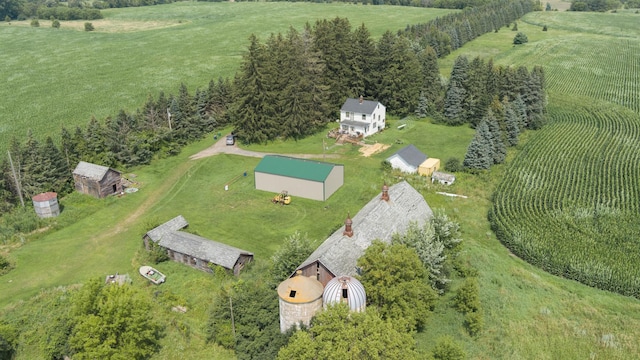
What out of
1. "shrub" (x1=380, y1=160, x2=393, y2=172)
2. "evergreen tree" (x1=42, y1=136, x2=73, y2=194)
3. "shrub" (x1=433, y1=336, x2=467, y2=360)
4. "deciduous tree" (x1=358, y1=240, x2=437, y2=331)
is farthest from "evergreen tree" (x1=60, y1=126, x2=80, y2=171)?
"shrub" (x1=433, y1=336, x2=467, y2=360)

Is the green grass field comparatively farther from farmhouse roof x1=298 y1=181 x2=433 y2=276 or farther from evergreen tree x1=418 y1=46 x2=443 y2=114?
evergreen tree x1=418 y1=46 x2=443 y2=114

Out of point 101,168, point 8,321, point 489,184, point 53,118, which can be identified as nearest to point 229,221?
point 101,168

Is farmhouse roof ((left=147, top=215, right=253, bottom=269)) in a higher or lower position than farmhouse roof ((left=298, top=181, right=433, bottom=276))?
lower

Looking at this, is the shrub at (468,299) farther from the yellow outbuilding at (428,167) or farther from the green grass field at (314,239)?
the yellow outbuilding at (428,167)

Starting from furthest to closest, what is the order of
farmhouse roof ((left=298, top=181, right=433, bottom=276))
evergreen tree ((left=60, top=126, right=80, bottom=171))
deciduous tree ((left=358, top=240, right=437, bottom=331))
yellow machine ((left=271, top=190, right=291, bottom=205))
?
1. evergreen tree ((left=60, top=126, right=80, bottom=171))
2. yellow machine ((left=271, top=190, right=291, bottom=205))
3. farmhouse roof ((left=298, top=181, right=433, bottom=276))
4. deciduous tree ((left=358, top=240, right=437, bottom=331))

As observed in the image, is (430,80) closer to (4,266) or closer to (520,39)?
(4,266)
